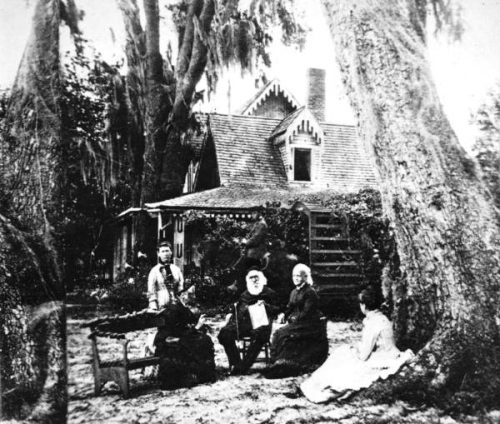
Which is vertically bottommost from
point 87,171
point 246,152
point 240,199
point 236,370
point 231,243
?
point 236,370

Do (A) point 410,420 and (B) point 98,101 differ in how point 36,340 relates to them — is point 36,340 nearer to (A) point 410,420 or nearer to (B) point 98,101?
(A) point 410,420

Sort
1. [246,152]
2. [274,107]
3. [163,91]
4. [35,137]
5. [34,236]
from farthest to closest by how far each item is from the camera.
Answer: [274,107] → [246,152] → [163,91] → [35,137] → [34,236]

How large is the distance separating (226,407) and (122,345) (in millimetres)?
1431

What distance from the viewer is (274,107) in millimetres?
21344

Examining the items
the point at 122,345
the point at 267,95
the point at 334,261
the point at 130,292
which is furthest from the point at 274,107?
the point at 122,345

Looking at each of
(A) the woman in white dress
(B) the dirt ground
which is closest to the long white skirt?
(A) the woman in white dress

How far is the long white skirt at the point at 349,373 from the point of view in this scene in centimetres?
462

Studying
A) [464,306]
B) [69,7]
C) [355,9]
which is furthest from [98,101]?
[464,306]

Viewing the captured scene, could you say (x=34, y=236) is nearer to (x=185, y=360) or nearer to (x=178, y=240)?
(x=185, y=360)

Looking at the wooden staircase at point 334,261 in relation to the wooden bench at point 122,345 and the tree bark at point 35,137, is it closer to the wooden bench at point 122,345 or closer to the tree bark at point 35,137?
the wooden bench at point 122,345

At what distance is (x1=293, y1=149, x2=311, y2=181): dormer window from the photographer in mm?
17406

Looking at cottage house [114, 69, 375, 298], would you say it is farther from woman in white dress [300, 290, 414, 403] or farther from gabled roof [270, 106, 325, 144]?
woman in white dress [300, 290, 414, 403]

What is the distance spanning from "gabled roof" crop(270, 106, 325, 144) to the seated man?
11.0m

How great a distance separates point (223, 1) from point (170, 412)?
1215cm
